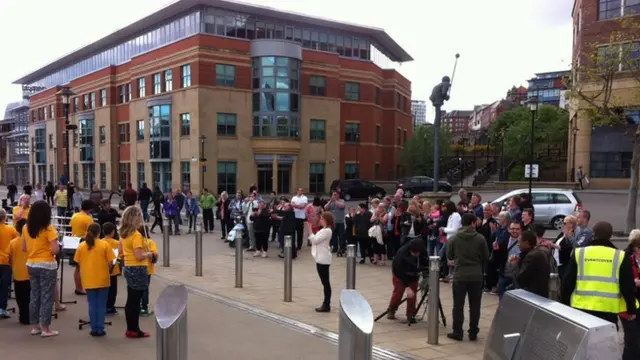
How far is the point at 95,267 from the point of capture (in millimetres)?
6641

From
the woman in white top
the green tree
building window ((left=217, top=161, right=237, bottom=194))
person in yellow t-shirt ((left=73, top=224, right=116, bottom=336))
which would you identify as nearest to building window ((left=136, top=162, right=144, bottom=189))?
building window ((left=217, top=161, right=237, bottom=194))

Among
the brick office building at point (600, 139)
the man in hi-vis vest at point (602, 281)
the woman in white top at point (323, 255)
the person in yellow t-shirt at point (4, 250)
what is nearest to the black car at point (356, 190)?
the brick office building at point (600, 139)

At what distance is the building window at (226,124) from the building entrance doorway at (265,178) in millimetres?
3935

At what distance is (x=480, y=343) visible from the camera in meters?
7.02

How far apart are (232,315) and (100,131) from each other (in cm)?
5526

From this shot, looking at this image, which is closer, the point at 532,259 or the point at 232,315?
the point at 532,259

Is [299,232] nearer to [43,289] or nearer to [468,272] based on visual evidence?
[468,272]

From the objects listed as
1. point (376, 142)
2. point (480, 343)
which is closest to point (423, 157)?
point (376, 142)

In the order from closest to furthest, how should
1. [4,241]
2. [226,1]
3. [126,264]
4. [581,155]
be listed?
[126,264] < [4,241] < [581,155] < [226,1]

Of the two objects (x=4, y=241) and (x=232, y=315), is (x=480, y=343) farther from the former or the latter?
(x=4, y=241)

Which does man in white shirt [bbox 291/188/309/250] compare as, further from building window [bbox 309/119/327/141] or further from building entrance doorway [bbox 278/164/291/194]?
building window [bbox 309/119/327/141]

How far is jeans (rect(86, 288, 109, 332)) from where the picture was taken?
22.0 ft

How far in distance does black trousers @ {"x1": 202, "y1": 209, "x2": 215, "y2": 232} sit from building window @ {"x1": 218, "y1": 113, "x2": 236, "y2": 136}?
78.6ft

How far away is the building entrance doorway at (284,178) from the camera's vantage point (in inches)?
1788
